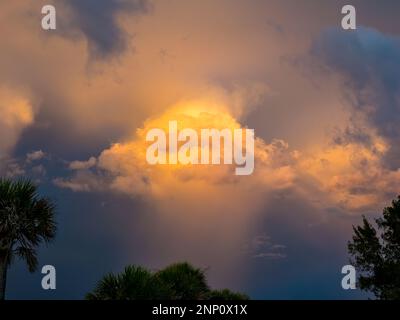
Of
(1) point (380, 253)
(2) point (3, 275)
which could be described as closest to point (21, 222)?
(2) point (3, 275)

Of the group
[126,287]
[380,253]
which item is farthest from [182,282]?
[380,253]

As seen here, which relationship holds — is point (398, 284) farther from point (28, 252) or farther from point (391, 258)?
point (28, 252)

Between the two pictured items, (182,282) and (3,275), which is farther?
(182,282)

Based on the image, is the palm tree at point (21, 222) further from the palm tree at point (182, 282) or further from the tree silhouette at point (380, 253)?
the tree silhouette at point (380, 253)

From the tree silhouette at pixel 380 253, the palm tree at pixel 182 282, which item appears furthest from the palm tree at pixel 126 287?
the tree silhouette at pixel 380 253

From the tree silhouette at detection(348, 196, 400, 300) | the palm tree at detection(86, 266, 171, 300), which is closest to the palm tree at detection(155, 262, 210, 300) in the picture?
the palm tree at detection(86, 266, 171, 300)

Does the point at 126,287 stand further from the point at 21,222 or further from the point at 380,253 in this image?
the point at 380,253

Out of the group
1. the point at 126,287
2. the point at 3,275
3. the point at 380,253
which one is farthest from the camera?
the point at 380,253

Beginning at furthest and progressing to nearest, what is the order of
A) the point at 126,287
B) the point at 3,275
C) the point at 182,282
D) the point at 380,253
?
the point at 380,253 → the point at 182,282 → the point at 3,275 → the point at 126,287

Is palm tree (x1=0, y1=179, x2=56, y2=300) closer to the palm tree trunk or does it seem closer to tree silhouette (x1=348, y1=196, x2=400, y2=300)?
the palm tree trunk

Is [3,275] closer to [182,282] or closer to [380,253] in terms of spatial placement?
[182,282]
